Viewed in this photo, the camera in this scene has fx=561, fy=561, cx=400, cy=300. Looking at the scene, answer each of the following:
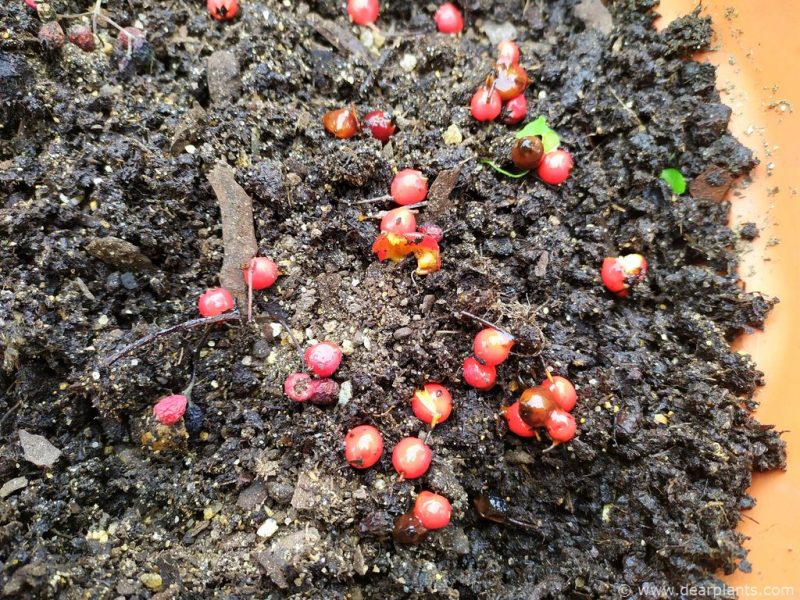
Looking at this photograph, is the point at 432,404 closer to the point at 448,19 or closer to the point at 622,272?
the point at 622,272

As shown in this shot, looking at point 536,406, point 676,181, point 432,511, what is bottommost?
point 432,511

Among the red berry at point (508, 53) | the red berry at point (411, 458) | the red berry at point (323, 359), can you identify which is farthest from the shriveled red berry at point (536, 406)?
the red berry at point (508, 53)

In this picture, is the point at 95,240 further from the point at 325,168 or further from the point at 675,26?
the point at 675,26

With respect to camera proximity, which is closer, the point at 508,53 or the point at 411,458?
the point at 411,458

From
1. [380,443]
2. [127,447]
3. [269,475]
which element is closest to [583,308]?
[380,443]

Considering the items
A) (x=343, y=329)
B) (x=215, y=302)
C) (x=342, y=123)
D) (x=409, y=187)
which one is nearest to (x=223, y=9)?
(x=342, y=123)

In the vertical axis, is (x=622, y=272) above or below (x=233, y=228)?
above
